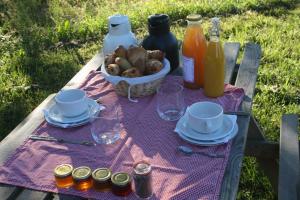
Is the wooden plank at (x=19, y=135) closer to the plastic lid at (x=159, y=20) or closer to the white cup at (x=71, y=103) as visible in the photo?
the white cup at (x=71, y=103)

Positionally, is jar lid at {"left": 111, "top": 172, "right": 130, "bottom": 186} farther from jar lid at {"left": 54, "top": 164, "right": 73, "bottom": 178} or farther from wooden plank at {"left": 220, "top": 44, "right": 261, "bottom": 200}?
wooden plank at {"left": 220, "top": 44, "right": 261, "bottom": 200}

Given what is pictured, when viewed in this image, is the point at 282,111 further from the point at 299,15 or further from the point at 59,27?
the point at 59,27

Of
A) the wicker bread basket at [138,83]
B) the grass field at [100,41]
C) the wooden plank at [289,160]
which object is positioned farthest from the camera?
the grass field at [100,41]

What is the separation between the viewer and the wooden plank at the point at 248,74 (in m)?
1.91

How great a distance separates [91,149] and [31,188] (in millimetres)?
265

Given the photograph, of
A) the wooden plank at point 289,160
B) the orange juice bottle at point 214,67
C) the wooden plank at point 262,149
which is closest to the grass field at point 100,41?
the wooden plank at point 262,149

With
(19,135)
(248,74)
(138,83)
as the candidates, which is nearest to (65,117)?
(19,135)

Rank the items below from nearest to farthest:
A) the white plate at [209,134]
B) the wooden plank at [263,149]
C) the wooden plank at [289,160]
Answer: the white plate at [209,134] < the wooden plank at [289,160] < the wooden plank at [263,149]

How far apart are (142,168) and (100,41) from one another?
300cm

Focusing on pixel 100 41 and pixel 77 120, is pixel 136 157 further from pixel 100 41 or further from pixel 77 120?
pixel 100 41

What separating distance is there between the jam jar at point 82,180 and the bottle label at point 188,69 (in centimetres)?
71

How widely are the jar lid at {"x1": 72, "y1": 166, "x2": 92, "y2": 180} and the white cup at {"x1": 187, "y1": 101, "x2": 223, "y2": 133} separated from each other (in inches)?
16.5

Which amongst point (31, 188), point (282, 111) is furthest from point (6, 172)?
point (282, 111)

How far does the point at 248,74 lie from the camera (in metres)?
2.13
